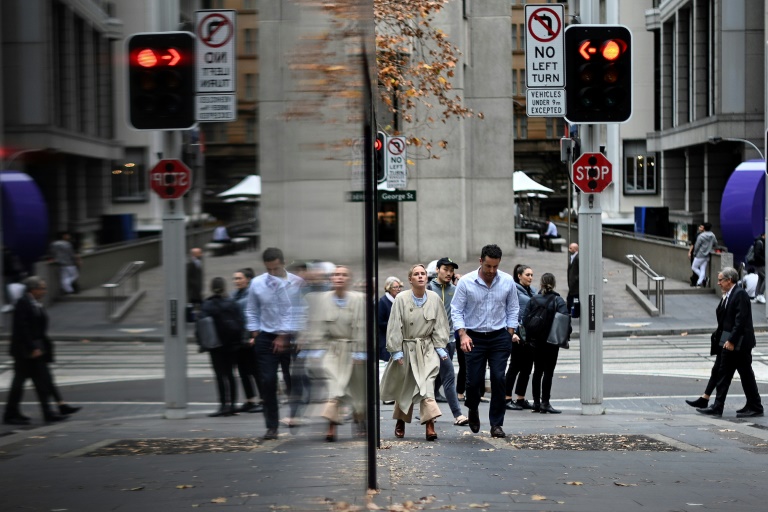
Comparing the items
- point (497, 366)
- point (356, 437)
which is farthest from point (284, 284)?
point (497, 366)

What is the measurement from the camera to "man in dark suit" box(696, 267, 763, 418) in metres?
12.3

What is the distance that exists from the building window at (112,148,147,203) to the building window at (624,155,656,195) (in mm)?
63228

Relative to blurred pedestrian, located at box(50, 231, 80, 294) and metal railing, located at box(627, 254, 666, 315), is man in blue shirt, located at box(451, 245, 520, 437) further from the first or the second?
metal railing, located at box(627, 254, 666, 315)

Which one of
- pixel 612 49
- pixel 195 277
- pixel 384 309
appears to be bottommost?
pixel 384 309

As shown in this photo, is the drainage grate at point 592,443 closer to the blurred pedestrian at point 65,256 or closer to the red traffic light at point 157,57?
the red traffic light at point 157,57

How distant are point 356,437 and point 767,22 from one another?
34547mm

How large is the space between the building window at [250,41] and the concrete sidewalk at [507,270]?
283mm

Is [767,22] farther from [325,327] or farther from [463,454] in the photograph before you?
[325,327]

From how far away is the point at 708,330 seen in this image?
22.0m

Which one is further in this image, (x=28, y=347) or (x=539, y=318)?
(x=539, y=318)

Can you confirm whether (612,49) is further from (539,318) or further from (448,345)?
(448,345)

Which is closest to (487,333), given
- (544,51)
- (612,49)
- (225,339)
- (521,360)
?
(521,360)

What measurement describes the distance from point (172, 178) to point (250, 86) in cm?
18

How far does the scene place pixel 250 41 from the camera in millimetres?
1536
